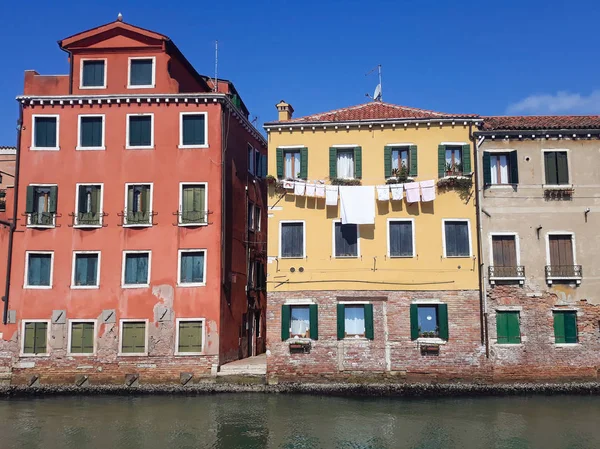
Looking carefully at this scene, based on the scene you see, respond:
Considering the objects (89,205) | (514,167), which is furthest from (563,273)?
(89,205)

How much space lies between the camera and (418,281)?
80.2ft

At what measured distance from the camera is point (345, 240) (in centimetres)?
2495

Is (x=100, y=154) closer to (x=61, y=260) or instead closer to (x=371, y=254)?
(x=61, y=260)

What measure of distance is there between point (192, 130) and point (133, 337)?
30.4ft

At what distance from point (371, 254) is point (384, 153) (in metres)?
4.27

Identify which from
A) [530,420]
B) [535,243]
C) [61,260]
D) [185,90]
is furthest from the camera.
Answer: [185,90]

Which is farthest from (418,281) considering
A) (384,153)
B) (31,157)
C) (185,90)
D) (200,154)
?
(31,157)

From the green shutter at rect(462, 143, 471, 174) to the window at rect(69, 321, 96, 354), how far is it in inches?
666

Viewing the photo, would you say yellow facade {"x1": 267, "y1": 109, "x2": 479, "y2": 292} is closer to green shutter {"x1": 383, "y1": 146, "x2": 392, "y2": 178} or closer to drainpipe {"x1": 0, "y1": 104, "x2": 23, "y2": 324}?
green shutter {"x1": 383, "y1": 146, "x2": 392, "y2": 178}

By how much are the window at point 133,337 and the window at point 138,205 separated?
4.26 meters

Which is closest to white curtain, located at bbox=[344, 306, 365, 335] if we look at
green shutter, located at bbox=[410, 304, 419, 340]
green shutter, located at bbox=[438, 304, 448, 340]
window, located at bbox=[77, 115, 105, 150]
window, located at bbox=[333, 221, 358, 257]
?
green shutter, located at bbox=[410, 304, 419, 340]

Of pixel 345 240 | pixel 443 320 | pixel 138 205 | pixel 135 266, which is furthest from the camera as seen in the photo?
pixel 138 205

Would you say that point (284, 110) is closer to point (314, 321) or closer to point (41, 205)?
point (314, 321)

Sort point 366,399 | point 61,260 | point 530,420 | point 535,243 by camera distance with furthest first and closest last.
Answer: point 61,260
point 535,243
point 366,399
point 530,420
